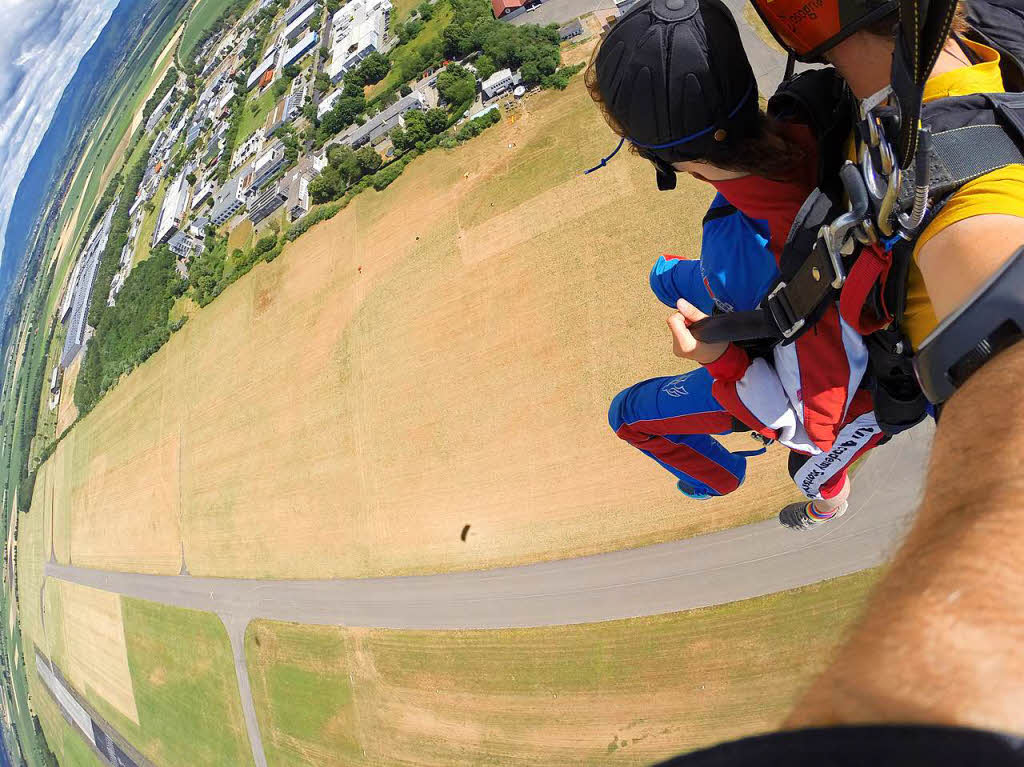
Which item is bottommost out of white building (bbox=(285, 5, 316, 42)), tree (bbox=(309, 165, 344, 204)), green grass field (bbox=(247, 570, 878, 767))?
green grass field (bbox=(247, 570, 878, 767))

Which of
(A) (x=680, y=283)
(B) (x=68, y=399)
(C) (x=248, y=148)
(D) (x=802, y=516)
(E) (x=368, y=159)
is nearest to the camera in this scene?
(A) (x=680, y=283)

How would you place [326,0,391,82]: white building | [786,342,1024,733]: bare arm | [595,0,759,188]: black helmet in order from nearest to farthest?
[786,342,1024,733]: bare arm, [595,0,759,188]: black helmet, [326,0,391,82]: white building

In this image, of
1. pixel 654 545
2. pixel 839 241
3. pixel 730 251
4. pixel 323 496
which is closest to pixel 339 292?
pixel 323 496

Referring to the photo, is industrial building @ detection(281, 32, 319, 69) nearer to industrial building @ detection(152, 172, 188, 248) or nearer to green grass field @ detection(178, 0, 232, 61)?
industrial building @ detection(152, 172, 188, 248)

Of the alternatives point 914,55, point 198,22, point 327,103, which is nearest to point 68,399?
point 327,103

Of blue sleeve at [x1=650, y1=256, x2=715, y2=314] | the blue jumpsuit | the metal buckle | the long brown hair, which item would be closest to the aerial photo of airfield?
the blue jumpsuit

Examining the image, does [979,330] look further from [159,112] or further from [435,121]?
[159,112]

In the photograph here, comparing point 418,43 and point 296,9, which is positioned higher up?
point 296,9
